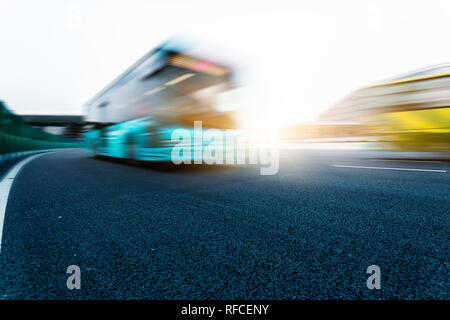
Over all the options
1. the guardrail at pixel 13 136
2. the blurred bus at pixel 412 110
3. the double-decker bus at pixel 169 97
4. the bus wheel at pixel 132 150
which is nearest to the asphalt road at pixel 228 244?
the double-decker bus at pixel 169 97

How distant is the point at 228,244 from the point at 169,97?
16.4 ft

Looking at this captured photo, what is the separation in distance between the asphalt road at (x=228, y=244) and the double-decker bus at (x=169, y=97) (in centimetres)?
286

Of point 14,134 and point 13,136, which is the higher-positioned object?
point 14,134

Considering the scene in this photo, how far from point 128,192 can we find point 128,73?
494 cm

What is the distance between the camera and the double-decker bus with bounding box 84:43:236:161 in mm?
5871

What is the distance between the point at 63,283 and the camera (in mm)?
1342

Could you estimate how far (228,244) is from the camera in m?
1.84

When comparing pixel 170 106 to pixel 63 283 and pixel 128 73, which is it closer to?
pixel 128 73

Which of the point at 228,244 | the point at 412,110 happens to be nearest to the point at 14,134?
the point at 228,244

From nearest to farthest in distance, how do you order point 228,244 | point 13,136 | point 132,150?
point 228,244 < point 132,150 < point 13,136

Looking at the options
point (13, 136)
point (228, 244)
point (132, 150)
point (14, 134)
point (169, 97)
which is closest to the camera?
point (228, 244)

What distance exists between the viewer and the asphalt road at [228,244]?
4.24ft

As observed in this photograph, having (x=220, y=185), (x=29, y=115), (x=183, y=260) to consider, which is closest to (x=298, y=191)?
(x=220, y=185)

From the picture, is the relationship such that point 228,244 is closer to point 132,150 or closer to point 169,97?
point 169,97
